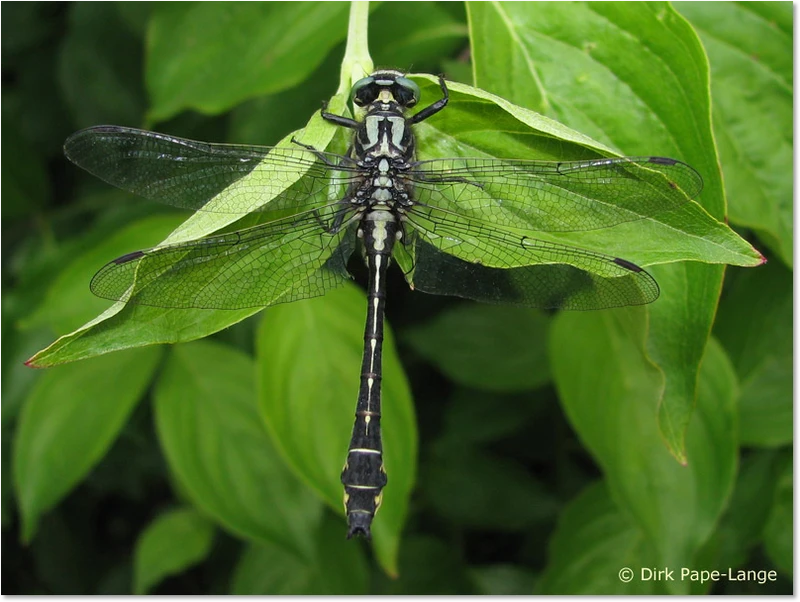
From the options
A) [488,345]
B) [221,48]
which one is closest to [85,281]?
[221,48]

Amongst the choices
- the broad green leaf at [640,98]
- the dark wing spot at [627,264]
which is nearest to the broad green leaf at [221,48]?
the broad green leaf at [640,98]

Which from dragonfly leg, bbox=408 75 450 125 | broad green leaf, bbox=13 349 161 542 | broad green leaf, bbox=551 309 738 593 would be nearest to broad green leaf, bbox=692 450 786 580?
broad green leaf, bbox=551 309 738 593

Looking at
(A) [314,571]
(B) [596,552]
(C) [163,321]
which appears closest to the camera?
(C) [163,321]

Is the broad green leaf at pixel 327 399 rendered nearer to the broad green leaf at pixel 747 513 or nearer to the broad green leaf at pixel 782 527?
the broad green leaf at pixel 747 513

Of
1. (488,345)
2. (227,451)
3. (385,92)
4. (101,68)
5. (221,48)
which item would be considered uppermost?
(101,68)

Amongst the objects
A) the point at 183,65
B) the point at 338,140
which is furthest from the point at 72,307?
the point at 338,140

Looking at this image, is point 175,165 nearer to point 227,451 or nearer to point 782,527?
point 227,451

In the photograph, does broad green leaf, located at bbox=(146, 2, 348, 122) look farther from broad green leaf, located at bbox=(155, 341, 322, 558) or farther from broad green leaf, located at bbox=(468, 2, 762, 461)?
broad green leaf, located at bbox=(155, 341, 322, 558)
